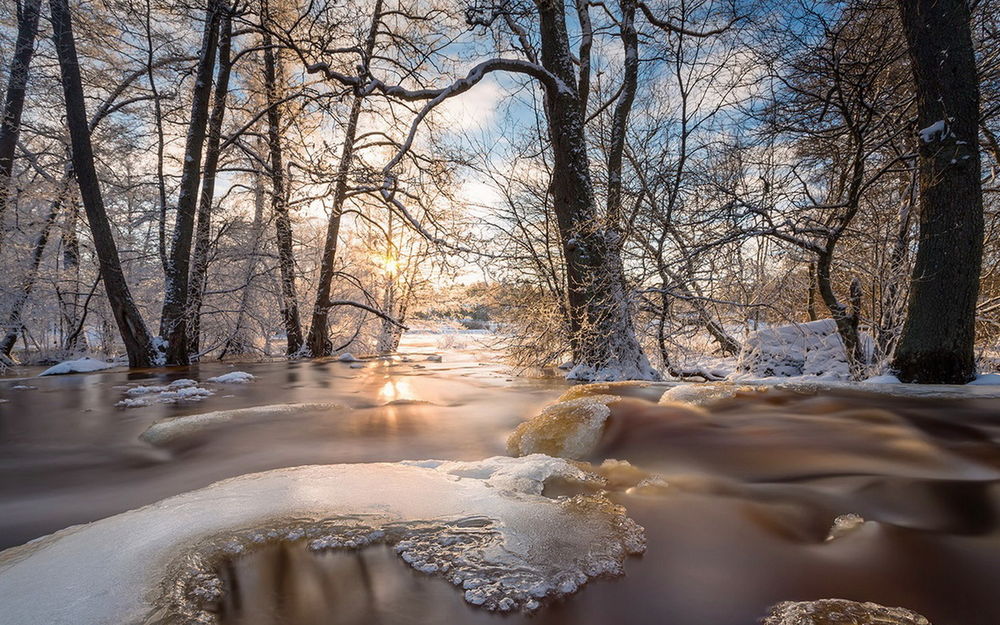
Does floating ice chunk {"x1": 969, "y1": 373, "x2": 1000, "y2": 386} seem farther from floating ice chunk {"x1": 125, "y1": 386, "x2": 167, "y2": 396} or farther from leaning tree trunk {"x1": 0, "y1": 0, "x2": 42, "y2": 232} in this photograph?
leaning tree trunk {"x1": 0, "y1": 0, "x2": 42, "y2": 232}

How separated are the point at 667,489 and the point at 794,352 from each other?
5.86 meters

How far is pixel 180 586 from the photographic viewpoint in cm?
115

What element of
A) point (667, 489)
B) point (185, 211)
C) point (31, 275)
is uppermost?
point (185, 211)

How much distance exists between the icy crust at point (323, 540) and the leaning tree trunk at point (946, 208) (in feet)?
12.4

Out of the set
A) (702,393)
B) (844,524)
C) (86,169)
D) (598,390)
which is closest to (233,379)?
(86,169)

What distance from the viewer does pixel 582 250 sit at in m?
5.16

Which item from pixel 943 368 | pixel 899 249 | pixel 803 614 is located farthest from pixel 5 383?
pixel 899 249

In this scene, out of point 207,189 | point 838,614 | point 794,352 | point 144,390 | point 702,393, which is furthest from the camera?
point 207,189

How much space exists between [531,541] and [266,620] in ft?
2.32

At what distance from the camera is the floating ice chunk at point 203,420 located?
3043 millimetres

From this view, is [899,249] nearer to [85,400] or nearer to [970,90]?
[970,90]

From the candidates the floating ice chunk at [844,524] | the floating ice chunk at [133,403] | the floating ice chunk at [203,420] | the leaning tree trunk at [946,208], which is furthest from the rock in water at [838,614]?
the floating ice chunk at [133,403]

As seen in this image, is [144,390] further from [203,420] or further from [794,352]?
[794,352]

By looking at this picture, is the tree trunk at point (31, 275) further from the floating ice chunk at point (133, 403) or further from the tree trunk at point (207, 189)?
the floating ice chunk at point (133, 403)
